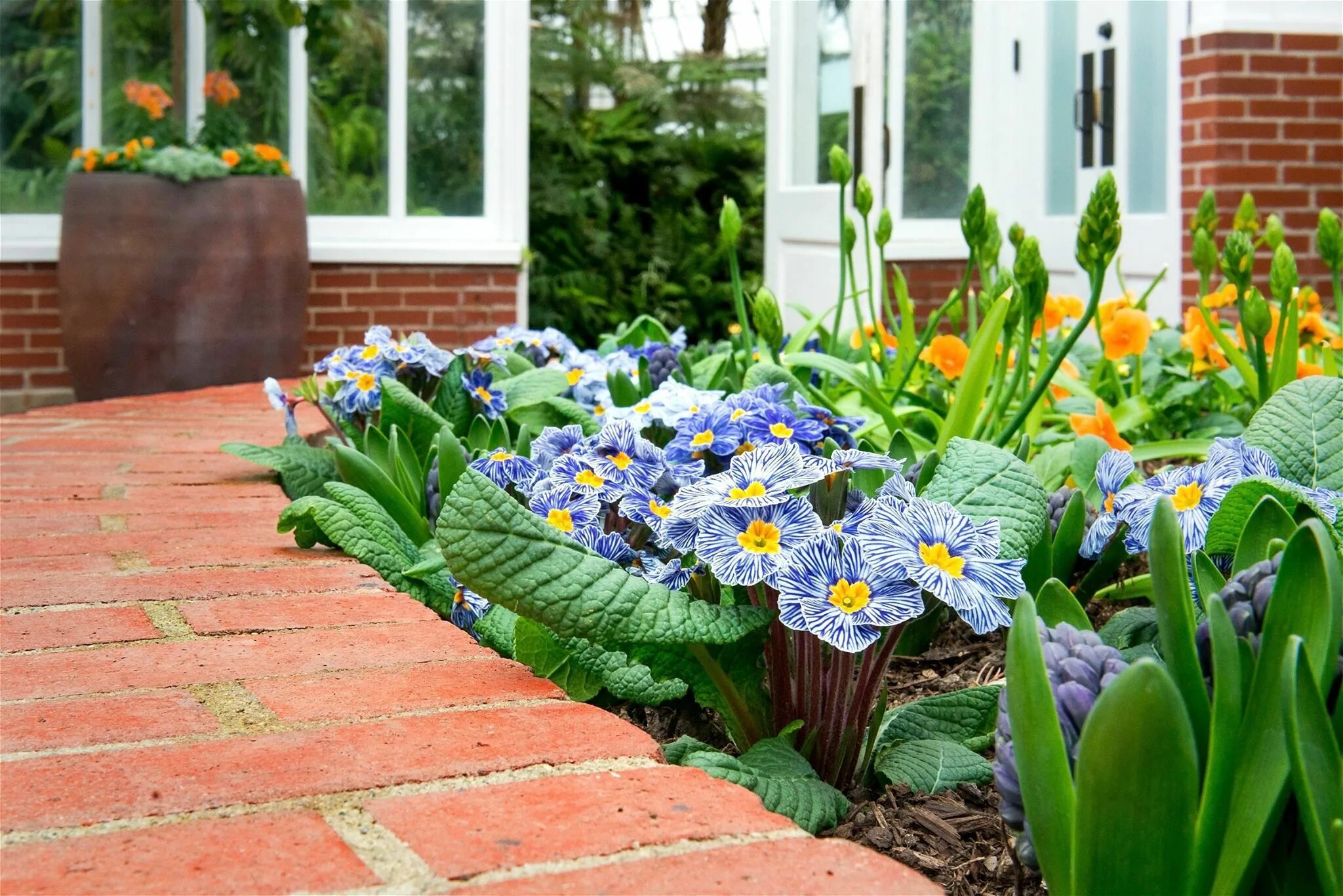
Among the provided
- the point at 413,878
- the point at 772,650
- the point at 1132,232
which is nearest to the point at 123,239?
the point at 1132,232

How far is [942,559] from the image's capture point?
3.03 ft

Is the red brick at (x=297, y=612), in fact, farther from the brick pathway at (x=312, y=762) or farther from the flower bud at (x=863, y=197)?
the flower bud at (x=863, y=197)

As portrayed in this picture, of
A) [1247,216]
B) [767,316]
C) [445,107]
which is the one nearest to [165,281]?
[445,107]

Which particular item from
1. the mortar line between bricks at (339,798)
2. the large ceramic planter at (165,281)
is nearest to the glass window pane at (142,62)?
the large ceramic planter at (165,281)

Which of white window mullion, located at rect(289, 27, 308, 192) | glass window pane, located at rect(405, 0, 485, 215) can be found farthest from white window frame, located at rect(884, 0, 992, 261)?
white window mullion, located at rect(289, 27, 308, 192)

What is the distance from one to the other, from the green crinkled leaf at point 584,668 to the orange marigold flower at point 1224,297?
62.3 inches

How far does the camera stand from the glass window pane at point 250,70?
184 inches

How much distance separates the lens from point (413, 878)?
670mm

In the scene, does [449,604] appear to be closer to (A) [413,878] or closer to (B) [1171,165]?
(A) [413,878]

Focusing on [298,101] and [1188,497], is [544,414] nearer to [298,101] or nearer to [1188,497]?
[1188,497]

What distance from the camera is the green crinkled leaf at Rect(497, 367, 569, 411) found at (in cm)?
183

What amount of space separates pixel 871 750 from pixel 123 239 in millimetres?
3689

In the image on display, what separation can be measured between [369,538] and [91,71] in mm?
3950

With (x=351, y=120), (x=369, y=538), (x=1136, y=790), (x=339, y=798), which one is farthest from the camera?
(x=351, y=120)
